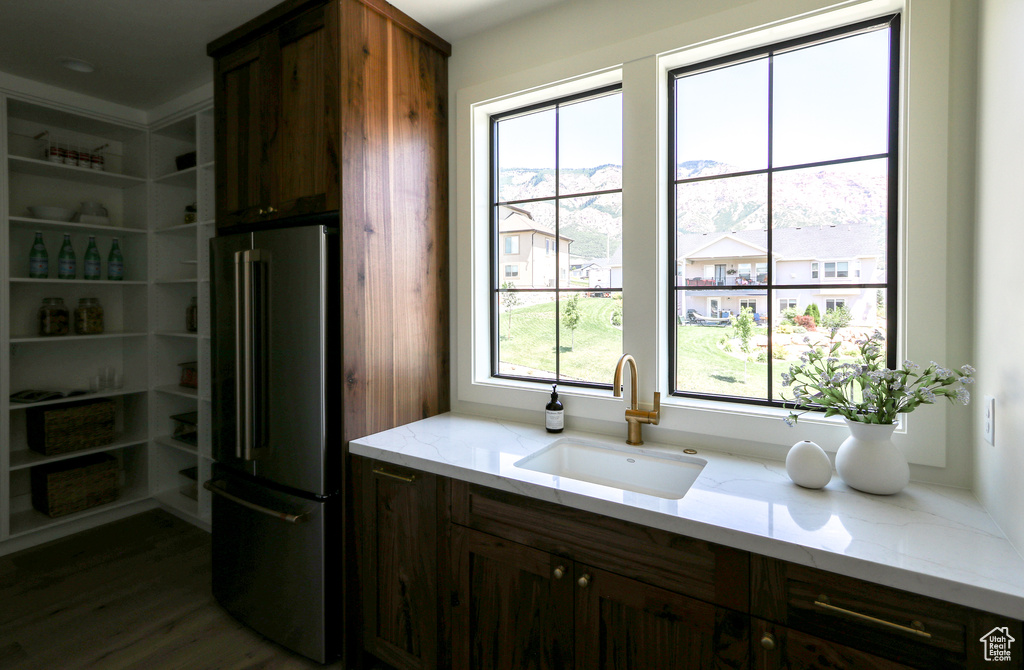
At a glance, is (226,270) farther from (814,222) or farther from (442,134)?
(814,222)

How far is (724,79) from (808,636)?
5.92 ft

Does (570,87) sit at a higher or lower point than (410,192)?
higher

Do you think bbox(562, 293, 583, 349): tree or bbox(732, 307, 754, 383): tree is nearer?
bbox(732, 307, 754, 383): tree

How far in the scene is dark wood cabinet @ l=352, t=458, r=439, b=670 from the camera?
1.68 m

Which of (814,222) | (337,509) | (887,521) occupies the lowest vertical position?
(337,509)

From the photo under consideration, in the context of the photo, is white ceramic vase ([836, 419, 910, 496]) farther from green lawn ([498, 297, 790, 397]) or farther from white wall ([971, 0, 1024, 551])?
green lawn ([498, 297, 790, 397])

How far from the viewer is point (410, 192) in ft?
7.09

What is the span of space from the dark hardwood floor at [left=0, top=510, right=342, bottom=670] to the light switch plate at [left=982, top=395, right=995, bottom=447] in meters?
2.26

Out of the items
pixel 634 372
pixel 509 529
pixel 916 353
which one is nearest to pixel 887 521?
Result: pixel 916 353

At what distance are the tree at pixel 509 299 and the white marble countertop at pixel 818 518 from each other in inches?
32.5

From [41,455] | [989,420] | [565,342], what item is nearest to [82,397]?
[41,455]

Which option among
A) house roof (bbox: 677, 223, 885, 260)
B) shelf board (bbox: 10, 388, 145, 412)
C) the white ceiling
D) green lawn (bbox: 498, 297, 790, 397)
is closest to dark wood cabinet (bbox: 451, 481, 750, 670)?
green lawn (bbox: 498, 297, 790, 397)

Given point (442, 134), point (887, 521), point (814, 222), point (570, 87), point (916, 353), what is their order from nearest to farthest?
1. point (887, 521)
2. point (916, 353)
3. point (814, 222)
4. point (570, 87)
5. point (442, 134)

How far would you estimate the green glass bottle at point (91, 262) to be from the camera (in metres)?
3.12
